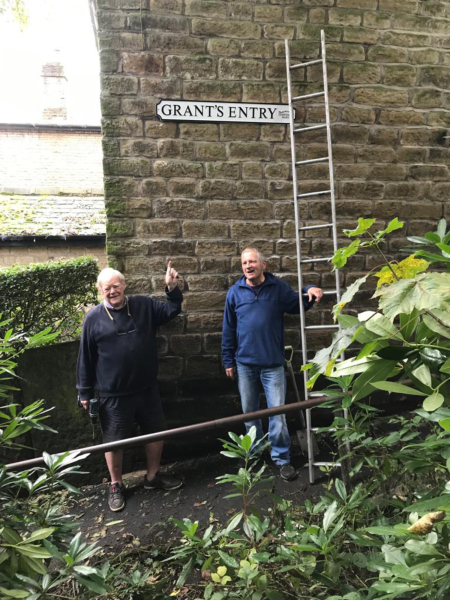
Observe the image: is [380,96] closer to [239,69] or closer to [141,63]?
[239,69]

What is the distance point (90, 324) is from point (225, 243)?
142 cm

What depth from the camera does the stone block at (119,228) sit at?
3.64 meters

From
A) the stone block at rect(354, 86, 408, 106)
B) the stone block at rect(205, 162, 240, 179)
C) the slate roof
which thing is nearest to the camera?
the stone block at rect(205, 162, 240, 179)

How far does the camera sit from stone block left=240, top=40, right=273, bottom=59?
3701mm

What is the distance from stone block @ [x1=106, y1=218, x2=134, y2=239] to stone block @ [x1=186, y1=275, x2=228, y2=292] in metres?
0.68

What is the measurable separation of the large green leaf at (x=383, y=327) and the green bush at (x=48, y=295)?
11.7 feet

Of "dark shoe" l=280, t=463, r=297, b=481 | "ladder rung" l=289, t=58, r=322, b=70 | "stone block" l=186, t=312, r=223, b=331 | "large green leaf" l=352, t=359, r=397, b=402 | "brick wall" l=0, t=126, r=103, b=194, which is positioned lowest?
"dark shoe" l=280, t=463, r=297, b=481

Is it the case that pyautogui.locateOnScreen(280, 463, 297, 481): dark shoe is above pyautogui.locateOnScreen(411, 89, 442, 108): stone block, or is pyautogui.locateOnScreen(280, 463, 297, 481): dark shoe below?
below

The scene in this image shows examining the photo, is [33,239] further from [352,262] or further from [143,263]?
[352,262]

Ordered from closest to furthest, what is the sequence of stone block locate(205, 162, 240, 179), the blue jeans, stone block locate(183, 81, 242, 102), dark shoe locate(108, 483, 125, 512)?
dark shoe locate(108, 483, 125, 512)
the blue jeans
stone block locate(183, 81, 242, 102)
stone block locate(205, 162, 240, 179)

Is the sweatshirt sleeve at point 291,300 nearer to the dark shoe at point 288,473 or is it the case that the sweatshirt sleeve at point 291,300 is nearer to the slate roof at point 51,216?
the dark shoe at point 288,473

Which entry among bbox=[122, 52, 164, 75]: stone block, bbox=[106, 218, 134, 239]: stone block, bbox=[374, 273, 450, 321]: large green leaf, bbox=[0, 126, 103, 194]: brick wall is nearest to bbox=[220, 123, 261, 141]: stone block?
bbox=[122, 52, 164, 75]: stone block

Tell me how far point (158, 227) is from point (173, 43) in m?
1.61

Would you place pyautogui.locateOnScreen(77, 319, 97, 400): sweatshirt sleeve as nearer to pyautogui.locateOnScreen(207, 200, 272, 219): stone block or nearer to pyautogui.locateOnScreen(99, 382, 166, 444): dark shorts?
pyautogui.locateOnScreen(99, 382, 166, 444): dark shorts
